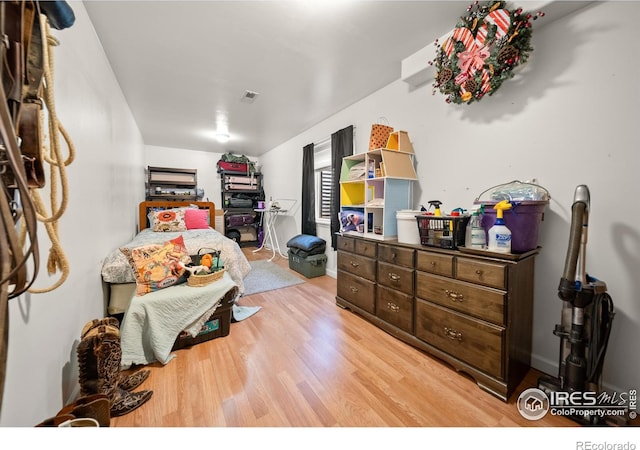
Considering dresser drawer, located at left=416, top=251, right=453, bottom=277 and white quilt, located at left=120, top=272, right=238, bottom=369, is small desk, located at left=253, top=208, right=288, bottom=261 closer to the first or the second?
white quilt, located at left=120, top=272, right=238, bottom=369

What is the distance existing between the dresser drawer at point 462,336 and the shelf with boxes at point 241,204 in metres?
4.77

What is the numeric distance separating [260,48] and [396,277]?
7.05ft

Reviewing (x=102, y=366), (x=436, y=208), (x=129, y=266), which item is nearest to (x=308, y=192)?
(x=436, y=208)

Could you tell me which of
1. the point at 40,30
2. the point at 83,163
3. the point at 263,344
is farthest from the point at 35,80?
the point at 263,344

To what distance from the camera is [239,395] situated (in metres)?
1.34

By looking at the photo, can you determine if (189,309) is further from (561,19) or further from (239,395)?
(561,19)

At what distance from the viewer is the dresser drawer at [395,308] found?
1.79m

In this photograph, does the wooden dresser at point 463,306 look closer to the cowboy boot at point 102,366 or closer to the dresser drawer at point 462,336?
the dresser drawer at point 462,336

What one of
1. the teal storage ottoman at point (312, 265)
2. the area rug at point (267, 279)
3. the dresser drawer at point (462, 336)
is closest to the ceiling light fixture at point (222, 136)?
the area rug at point (267, 279)

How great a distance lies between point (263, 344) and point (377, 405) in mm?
926

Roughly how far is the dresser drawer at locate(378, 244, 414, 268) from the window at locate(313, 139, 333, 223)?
1.74 meters

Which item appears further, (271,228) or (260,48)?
(271,228)

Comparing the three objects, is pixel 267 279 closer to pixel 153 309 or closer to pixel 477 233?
pixel 153 309

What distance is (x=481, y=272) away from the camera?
4.55 ft
